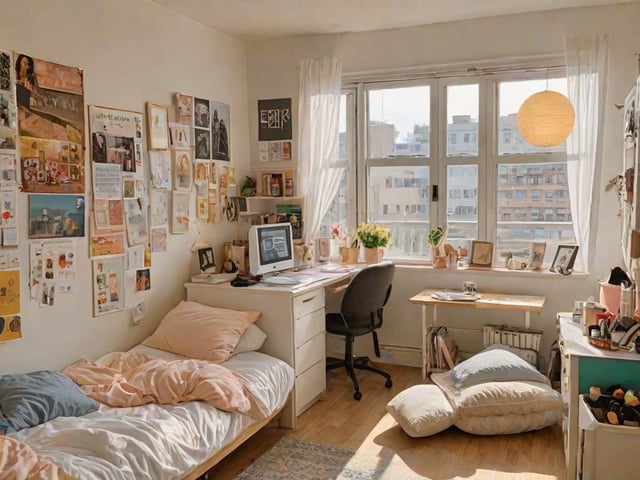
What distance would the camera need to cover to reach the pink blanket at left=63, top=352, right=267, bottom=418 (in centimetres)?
269

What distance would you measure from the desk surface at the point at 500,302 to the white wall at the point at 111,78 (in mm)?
1549

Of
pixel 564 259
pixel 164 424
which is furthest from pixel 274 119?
pixel 164 424

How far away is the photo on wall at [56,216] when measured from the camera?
9.32 feet

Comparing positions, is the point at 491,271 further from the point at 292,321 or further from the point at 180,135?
the point at 180,135

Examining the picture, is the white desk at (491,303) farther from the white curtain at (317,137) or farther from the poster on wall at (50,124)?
the poster on wall at (50,124)

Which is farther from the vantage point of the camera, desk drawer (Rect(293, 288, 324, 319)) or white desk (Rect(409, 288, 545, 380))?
white desk (Rect(409, 288, 545, 380))

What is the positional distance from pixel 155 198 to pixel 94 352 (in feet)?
3.23

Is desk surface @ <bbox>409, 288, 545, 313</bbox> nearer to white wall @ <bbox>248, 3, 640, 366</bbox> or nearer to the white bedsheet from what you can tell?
white wall @ <bbox>248, 3, 640, 366</bbox>

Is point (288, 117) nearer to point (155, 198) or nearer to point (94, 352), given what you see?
point (155, 198)

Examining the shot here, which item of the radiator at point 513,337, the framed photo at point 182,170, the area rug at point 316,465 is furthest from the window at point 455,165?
the area rug at point 316,465

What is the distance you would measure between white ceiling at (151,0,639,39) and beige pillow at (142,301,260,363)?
6.20 ft

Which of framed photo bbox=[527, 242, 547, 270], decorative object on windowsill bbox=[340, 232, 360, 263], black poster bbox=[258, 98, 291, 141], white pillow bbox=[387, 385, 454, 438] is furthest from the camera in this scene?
black poster bbox=[258, 98, 291, 141]

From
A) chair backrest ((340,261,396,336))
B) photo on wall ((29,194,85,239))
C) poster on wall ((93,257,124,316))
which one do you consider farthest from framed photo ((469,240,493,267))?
photo on wall ((29,194,85,239))

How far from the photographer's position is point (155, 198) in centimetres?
365
